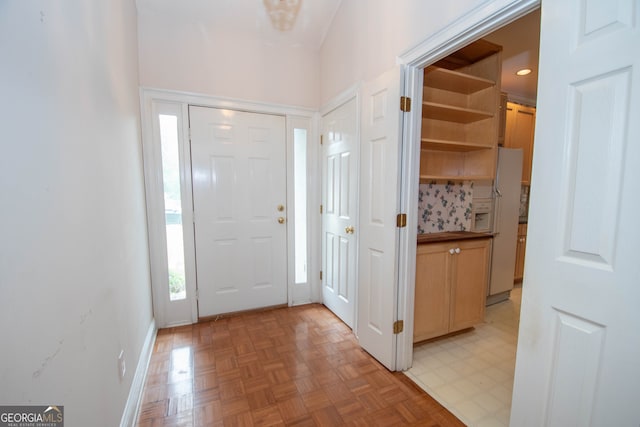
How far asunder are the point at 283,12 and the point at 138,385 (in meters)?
3.16

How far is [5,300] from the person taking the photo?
2.06ft

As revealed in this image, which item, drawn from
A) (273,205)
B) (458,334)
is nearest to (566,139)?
(458,334)

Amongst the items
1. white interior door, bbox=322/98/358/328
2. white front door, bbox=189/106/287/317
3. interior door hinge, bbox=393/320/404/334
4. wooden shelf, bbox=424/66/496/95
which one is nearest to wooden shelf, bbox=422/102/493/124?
wooden shelf, bbox=424/66/496/95

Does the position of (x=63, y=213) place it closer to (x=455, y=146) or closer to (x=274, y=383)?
(x=274, y=383)

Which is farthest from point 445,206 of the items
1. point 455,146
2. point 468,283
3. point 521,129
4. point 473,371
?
point 521,129

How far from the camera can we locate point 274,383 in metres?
1.75

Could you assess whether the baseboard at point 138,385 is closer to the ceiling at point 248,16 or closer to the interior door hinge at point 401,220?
the interior door hinge at point 401,220

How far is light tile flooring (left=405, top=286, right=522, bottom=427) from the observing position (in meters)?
1.54

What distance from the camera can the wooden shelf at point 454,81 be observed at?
6.88ft

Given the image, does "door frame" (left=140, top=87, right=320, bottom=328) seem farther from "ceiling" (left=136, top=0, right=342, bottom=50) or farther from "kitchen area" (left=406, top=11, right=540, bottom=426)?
"kitchen area" (left=406, top=11, right=540, bottom=426)

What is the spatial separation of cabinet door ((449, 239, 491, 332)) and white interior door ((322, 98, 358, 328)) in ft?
2.74

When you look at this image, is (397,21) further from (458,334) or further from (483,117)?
(458,334)

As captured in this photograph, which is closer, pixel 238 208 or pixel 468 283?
pixel 468 283

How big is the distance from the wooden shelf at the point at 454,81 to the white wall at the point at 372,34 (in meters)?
0.42
